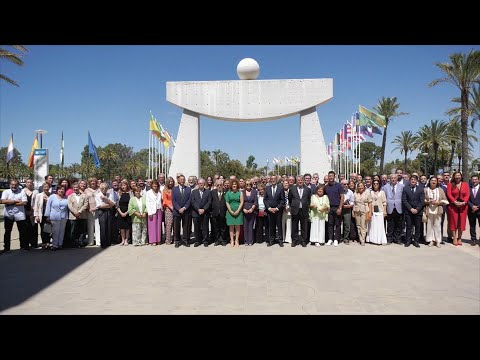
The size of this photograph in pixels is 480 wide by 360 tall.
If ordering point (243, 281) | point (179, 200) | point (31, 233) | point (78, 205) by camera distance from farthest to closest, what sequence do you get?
1. point (179, 200)
2. point (78, 205)
3. point (31, 233)
4. point (243, 281)

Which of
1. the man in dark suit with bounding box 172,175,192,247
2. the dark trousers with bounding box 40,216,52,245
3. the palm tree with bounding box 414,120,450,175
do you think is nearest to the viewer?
the dark trousers with bounding box 40,216,52,245

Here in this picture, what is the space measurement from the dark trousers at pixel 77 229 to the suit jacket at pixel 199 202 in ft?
9.61

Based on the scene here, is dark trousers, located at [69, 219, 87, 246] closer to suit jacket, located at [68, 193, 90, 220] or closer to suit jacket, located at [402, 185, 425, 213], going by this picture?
suit jacket, located at [68, 193, 90, 220]

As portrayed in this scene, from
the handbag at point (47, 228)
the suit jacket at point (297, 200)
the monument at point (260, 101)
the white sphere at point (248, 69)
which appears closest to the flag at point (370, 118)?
the monument at point (260, 101)

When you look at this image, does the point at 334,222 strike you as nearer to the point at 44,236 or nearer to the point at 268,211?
the point at 268,211

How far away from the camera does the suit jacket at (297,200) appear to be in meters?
9.38

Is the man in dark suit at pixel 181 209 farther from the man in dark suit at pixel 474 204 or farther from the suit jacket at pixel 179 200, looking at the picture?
the man in dark suit at pixel 474 204

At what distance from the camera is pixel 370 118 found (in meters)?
19.3

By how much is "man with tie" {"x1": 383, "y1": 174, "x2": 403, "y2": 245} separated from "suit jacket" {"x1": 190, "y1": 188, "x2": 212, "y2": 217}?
486 cm

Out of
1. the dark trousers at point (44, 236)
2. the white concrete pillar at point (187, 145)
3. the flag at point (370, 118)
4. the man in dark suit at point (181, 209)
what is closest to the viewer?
the dark trousers at point (44, 236)

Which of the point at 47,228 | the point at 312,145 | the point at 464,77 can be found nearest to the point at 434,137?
the point at 464,77

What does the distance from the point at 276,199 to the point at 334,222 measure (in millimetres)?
1715

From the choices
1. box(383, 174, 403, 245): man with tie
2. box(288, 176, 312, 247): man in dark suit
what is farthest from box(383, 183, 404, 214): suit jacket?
box(288, 176, 312, 247): man in dark suit

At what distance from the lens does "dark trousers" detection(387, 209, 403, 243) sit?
9.62 meters
